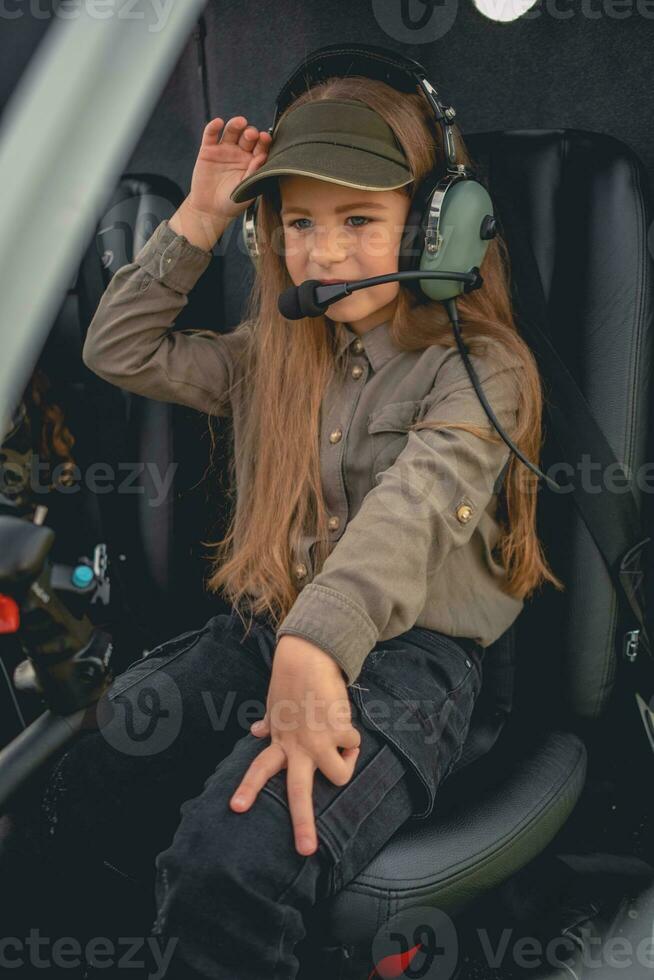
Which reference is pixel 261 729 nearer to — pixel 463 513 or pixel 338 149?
pixel 463 513

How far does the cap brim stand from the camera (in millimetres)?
934

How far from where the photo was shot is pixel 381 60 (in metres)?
1.02

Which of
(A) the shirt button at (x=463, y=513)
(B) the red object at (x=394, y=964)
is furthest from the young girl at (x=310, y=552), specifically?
(B) the red object at (x=394, y=964)

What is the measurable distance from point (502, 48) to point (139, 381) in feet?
2.48

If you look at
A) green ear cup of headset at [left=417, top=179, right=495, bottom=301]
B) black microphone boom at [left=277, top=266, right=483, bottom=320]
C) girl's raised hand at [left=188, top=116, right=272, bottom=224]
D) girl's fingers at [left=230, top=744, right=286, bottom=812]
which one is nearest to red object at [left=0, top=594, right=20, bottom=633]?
girl's fingers at [left=230, top=744, right=286, bottom=812]

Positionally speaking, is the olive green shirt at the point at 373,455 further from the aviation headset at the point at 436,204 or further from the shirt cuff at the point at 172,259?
the aviation headset at the point at 436,204

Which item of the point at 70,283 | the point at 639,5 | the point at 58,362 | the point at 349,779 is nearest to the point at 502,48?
the point at 639,5

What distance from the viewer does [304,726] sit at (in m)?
0.85

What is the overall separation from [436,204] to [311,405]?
30 cm

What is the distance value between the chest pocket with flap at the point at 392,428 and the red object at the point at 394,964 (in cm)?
54

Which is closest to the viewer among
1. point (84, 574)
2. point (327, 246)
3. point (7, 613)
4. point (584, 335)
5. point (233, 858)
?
point (7, 613)

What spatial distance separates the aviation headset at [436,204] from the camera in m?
0.97

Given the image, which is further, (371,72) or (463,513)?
(371,72)

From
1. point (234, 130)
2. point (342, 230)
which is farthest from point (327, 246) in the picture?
point (234, 130)
